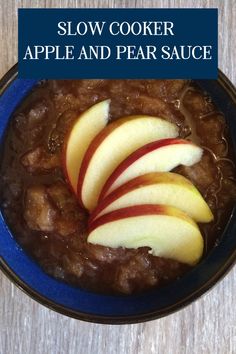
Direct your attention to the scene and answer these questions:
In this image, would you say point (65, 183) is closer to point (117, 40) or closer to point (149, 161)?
point (149, 161)

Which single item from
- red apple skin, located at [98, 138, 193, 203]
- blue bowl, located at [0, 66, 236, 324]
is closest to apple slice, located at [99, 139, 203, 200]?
red apple skin, located at [98, 138, 193, 203]

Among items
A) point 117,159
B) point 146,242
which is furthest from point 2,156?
point 146,242

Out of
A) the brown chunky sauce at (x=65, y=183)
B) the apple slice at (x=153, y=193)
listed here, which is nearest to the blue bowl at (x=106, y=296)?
the brown chunky sauce at (x=65, y=183)

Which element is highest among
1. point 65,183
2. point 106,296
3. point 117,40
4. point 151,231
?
point 117,40

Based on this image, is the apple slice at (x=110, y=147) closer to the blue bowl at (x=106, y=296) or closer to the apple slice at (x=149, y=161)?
the apple slice at (x=149, y=161)

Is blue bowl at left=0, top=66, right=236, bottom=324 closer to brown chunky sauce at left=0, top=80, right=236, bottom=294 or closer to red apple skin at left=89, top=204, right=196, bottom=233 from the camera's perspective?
brown chunky sauce at left=0, top=80, right=236, bottom=294

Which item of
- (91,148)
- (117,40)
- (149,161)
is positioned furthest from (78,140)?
(117,40)
